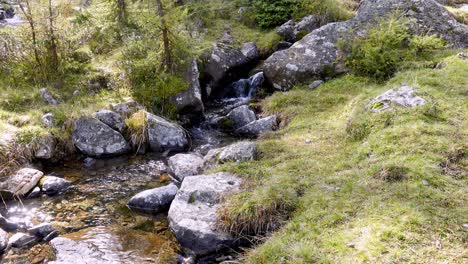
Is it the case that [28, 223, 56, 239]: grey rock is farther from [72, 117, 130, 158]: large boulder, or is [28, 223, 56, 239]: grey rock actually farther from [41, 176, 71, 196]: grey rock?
[72, 117, 130, 158]: large boulder

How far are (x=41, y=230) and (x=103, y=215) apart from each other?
1150 millimetres

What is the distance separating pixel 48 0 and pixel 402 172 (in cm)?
1093

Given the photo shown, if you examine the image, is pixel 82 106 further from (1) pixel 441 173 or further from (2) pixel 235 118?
(1) pixel 441 173

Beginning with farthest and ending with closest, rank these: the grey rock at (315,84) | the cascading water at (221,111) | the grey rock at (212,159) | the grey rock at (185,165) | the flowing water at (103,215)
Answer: the grey rock at (315,84)
the cascading water at (221,111)
the grey rock at (185,165)
the grey rock at (212,159)
the flowing water at (103,215)

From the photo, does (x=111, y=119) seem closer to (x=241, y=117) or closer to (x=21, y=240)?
(x=241, y=117)

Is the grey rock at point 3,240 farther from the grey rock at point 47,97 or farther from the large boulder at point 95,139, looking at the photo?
the grey rock at point 47,97

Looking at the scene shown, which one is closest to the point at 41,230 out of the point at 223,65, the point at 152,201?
the point at 152,201

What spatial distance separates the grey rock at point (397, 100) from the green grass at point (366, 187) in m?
0.24

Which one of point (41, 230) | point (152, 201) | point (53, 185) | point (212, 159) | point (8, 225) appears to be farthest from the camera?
point (212, 159)

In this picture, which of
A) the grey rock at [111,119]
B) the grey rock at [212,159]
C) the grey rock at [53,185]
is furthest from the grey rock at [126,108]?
the grey rock at [212,159]

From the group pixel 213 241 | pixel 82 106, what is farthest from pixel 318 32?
pixel 213 241

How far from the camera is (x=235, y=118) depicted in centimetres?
1159

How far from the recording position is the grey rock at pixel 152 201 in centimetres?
758

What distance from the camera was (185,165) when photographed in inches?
350
